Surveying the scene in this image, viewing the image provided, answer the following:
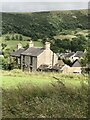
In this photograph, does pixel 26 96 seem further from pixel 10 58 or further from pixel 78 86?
pixel 10 58

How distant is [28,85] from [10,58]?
4.40m

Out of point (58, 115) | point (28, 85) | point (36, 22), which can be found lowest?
point (58, 115)

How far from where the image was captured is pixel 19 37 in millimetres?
8500

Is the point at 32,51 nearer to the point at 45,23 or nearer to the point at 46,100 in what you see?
the point at 45,23

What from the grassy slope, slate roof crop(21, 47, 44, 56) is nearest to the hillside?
slate roof crop(21, 47, 44, 56)

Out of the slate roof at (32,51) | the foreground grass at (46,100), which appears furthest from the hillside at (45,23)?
the foreground grass at (46,100)

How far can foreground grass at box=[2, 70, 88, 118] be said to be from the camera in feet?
11.3

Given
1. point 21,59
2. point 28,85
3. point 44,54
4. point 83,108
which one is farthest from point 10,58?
point 83,108

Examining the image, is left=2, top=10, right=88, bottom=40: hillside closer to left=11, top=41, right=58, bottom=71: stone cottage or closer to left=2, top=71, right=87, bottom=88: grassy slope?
left=11, top=41, right=58, bottom=71: stone cottage

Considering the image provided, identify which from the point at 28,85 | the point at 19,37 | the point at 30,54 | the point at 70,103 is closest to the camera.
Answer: the point at 70,103

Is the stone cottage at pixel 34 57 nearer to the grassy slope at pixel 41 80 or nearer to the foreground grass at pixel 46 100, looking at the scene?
the grassy slope at pixel 41 80

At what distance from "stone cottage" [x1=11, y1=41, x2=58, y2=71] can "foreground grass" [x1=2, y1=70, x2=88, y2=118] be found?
10.7 ft

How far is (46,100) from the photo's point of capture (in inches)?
144

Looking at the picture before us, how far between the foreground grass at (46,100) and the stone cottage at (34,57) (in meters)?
3.25
